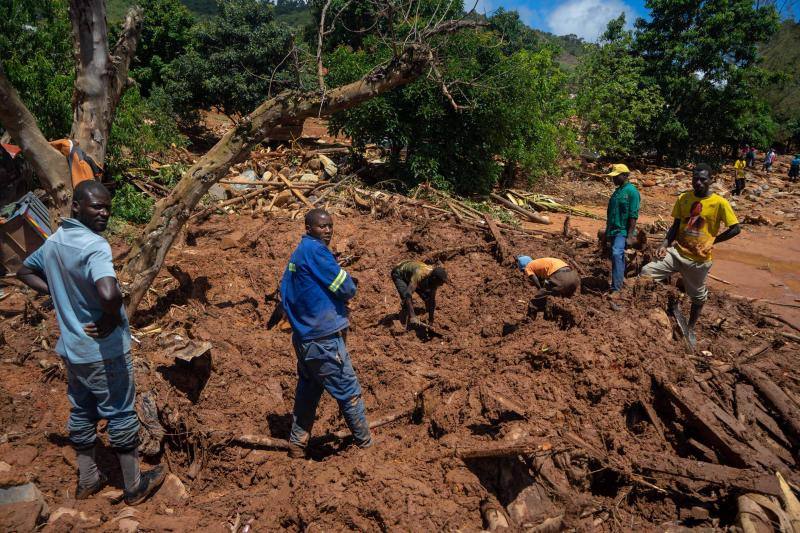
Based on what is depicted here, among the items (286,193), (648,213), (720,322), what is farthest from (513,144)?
(720,322)

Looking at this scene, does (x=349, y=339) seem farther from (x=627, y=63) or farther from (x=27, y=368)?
(x=627, y=63)

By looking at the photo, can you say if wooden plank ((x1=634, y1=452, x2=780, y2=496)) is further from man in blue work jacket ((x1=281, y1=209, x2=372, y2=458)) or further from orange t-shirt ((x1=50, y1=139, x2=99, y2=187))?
orange t-shirt ((x1=50, y1=139, x2=99, y2=187))

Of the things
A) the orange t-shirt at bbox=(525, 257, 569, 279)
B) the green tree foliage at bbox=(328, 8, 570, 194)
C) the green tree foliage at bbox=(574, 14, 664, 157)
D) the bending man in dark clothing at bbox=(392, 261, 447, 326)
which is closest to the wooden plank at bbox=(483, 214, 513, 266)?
the orange t-shirt at bbox=(525, 257, 569, 279)

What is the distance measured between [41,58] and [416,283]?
8051 mm

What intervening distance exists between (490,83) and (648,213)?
690 cm

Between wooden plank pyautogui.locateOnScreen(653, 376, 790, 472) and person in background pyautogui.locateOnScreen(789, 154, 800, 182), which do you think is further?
person in background pyautogui.locateOnScreen(789, 154, 800, 182)

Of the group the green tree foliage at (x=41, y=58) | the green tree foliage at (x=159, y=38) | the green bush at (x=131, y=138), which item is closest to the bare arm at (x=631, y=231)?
the green bush at (x=131, y=138)

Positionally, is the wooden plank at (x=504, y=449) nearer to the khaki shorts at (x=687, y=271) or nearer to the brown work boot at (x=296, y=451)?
the brown work boot at (x=296, y=451)

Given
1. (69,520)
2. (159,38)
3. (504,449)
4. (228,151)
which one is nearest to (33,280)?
(69,520)

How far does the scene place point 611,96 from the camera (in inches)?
754

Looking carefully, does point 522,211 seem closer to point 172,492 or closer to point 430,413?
point 430,413

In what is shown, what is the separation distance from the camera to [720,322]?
19.5 feet

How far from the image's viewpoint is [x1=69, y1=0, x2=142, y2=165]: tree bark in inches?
196

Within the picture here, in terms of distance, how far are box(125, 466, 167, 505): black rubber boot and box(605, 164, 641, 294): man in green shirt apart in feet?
17.1
